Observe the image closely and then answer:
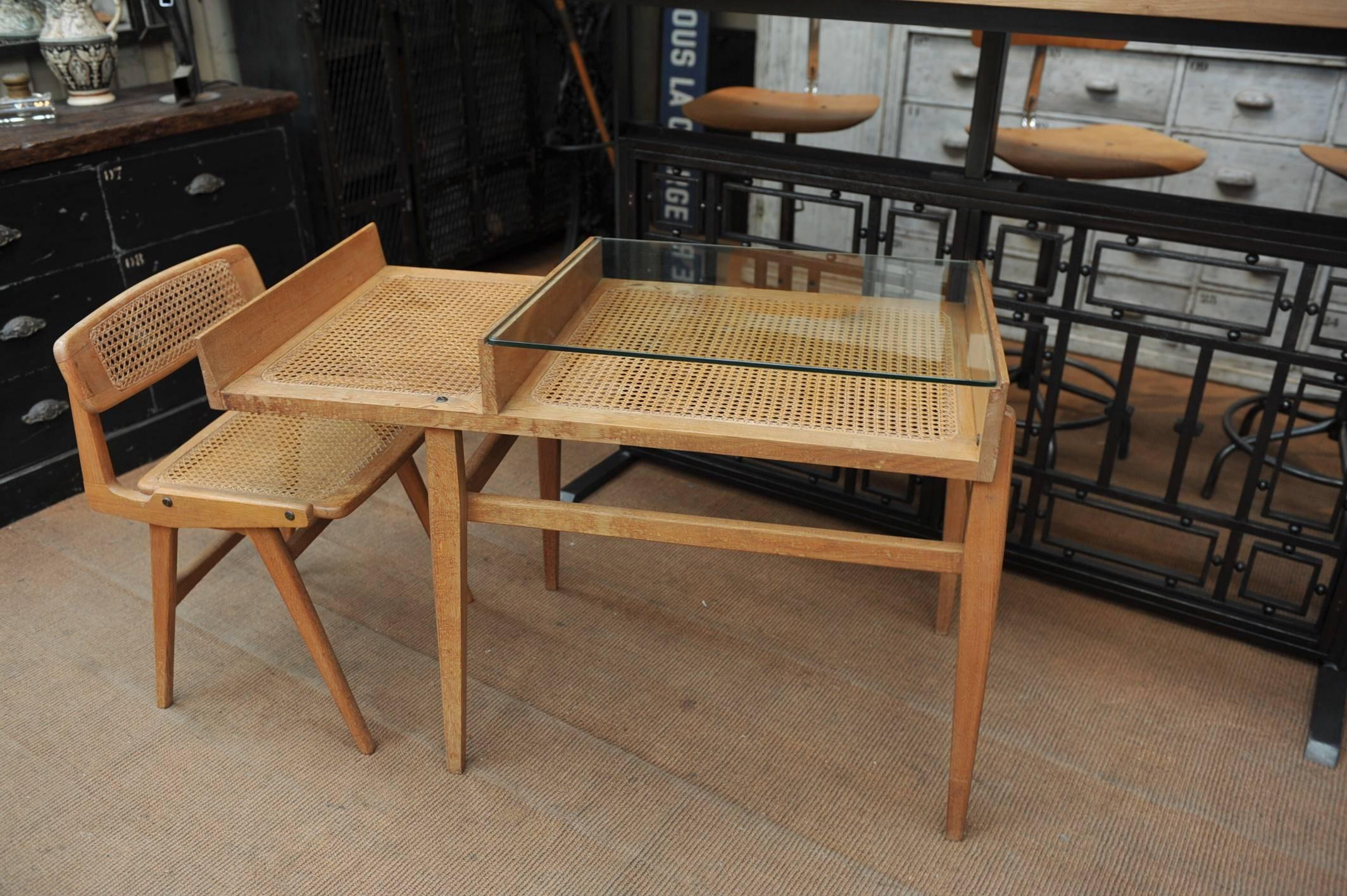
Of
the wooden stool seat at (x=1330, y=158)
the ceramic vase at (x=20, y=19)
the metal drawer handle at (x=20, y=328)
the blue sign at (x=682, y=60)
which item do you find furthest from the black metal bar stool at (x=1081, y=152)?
the ceramic vase at (x=20, y=19)

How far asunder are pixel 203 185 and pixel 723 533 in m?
1.78

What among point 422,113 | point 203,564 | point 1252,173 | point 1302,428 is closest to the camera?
point 203,564

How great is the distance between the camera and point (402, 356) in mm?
1573

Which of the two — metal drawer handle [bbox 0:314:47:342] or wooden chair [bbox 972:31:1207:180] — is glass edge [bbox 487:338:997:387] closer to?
wooden chair [bbox 972:31:1207:180]

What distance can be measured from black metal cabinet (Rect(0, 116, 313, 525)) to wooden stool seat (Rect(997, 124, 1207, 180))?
1.80 metres

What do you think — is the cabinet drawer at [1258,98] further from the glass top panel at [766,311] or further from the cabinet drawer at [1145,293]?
the glass top panel at [766,311]

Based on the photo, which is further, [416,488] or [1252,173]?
[1252,173]

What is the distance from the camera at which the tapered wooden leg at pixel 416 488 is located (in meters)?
2.02

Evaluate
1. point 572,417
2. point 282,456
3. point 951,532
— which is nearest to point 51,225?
point 282,456

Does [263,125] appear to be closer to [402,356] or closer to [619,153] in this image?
[619,153]

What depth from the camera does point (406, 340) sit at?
1627 mm

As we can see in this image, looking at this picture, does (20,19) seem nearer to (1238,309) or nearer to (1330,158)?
(1330,158)

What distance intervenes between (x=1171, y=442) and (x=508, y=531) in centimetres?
174

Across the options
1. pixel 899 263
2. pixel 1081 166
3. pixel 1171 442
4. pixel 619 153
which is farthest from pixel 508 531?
pixel 1171 442
